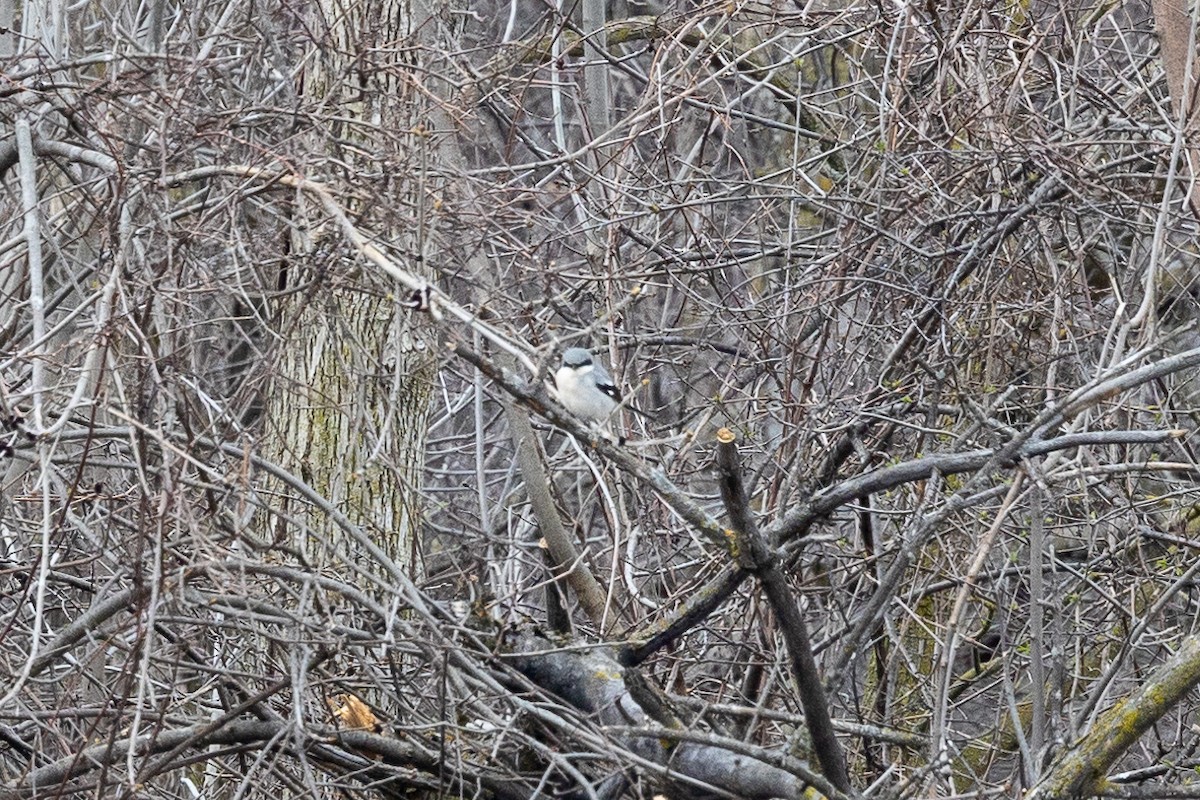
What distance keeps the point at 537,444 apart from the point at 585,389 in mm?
388

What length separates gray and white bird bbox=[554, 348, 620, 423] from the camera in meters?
5.61

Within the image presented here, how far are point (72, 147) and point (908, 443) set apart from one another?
3.76 metres

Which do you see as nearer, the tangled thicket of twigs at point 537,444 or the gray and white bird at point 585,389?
the tangled thicket of twigs at point 537,444

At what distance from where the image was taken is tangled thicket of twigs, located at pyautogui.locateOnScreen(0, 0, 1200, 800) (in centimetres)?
389

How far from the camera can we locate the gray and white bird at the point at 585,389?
18.4 ft

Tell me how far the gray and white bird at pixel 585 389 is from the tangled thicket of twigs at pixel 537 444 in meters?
0.24

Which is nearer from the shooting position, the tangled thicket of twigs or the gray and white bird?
the tangled thicket of twigs

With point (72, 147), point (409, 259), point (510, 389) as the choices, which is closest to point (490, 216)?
point (409, 259)

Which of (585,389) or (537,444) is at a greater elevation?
(585,389)

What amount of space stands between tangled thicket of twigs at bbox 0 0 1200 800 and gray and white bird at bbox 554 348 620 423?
24 cm

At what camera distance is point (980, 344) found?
5594mm

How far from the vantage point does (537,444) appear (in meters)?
5.93

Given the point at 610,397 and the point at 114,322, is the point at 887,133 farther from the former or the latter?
the point at 114,322

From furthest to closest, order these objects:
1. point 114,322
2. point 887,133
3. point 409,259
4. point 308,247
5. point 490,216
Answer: point 887,133 < point 308,247 < point 409,259 < point 490,216 < point 114,322
